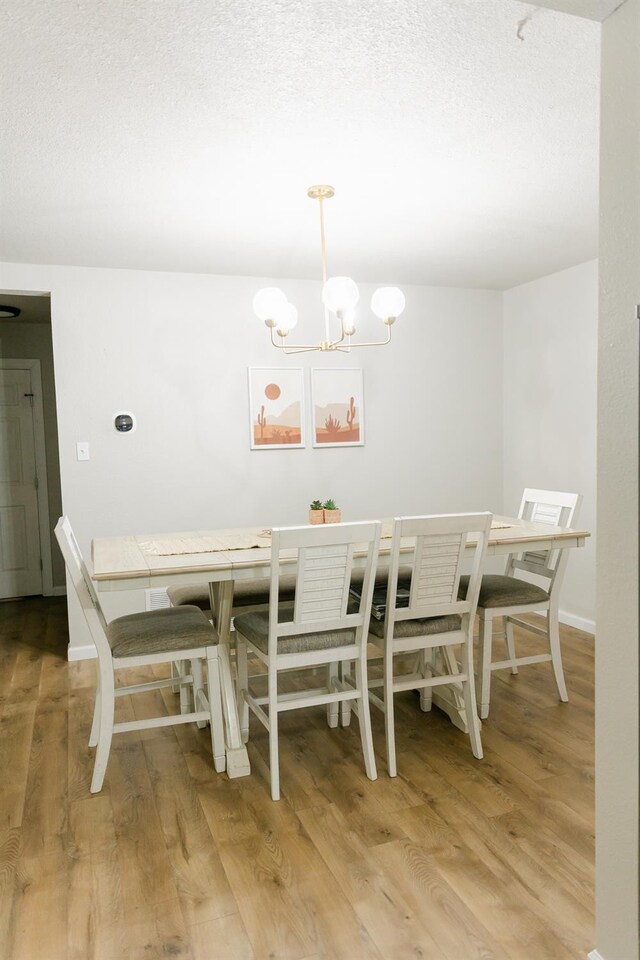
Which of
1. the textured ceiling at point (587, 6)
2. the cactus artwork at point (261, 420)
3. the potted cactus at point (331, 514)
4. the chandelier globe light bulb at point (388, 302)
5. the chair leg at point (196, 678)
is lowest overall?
the chair leg at point (196, 678)

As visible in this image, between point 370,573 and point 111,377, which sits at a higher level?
point 111,377

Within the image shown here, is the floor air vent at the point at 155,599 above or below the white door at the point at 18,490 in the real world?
below

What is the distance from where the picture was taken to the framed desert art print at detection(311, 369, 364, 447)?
4516 mm

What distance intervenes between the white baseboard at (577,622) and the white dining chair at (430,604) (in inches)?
73.4

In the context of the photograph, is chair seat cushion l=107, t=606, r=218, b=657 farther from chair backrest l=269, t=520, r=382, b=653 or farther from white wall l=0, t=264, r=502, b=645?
white wall l=0, t=264, r=502, b=645

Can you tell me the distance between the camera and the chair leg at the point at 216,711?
2.55 metres

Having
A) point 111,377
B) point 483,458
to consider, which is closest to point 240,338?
point 111,377

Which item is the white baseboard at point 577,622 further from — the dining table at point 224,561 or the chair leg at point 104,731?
the chair leg at point 104,731

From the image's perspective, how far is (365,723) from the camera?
2.53 meters

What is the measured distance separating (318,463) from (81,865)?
2932 mm

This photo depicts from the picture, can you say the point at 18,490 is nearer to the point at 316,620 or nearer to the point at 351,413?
the point at 351,413

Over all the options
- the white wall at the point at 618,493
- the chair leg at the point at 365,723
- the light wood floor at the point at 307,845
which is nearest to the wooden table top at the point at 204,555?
the chair leg at the point at 365,723

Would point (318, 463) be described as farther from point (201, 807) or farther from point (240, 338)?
point (201, 807)

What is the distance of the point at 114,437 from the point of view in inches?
161
